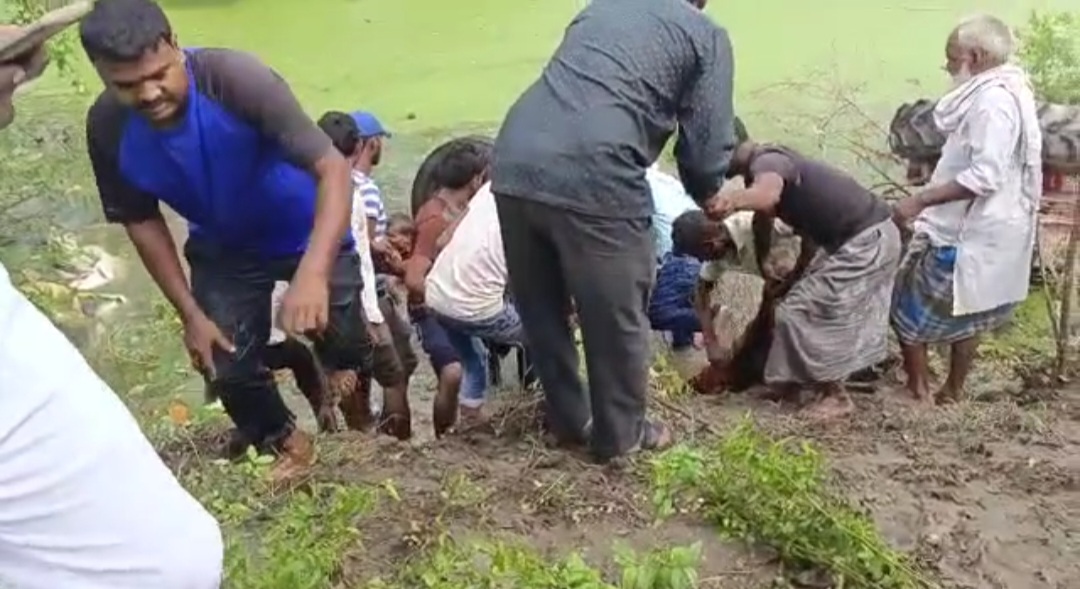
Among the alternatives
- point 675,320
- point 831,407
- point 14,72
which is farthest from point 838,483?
point 14,72

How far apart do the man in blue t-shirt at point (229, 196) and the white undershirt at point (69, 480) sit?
182 cm

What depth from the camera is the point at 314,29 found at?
11.2 metres

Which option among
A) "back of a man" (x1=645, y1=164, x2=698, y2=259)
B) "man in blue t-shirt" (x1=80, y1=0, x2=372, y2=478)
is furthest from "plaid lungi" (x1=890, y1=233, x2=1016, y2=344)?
"man in blue t-shirt" (x1=80, y1=0, x2=372, y2=478)

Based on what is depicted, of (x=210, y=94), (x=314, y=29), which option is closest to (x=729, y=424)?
(x=210, y=94)

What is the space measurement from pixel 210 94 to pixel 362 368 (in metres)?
1.08

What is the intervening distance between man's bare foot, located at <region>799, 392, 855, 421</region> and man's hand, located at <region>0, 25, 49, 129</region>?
138 inches

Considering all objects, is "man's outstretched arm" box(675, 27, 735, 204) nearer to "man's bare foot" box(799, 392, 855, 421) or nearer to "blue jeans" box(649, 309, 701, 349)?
"man's bare foot" box(799, 392, 855, 421)

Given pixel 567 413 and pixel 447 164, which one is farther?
pixel 447 164

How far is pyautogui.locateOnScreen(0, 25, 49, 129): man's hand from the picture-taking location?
1.56 meters

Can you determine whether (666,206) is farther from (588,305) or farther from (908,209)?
(588,305)

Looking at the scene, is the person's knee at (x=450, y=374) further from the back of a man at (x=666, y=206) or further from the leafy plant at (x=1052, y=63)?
the leafy plant at (x=1052, y=63)

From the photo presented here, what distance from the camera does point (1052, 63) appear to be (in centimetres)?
727

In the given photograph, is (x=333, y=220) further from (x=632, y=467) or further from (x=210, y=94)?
(x=632, y=467)

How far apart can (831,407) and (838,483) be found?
140cm
